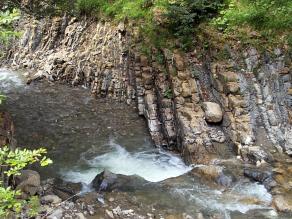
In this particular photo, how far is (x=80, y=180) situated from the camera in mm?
9867

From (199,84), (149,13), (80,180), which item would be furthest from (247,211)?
(149,13)

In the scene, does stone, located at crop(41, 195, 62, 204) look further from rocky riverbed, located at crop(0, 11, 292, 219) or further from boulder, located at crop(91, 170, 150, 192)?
boulder, located at crop(91, 170, 150, 192)

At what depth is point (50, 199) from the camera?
8.42 meters

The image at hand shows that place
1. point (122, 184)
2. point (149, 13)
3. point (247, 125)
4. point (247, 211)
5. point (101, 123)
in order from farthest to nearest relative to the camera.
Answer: point (149, 13)
point (101, 123)
point (247, 125)
point (122, 184)
point (247, 211)

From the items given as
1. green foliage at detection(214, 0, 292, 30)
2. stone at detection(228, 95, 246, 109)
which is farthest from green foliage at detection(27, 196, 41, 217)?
green foliage at detection(214, 0, 292, 30)

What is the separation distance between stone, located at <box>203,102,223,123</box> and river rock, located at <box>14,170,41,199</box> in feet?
16.5

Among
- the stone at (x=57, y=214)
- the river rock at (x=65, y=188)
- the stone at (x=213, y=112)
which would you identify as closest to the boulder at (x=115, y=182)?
the river rock at (x=65, y=188)

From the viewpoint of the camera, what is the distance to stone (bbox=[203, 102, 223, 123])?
439 inches

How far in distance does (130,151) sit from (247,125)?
3.44 m

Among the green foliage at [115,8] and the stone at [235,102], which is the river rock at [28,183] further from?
the green foliage at [115,8]

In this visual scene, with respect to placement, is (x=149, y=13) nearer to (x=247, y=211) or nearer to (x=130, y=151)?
(x=130, y=151)

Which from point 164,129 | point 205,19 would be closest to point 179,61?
point 205,19

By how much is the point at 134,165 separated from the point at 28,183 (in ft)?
10.1

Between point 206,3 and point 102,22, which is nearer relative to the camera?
point 206,3
